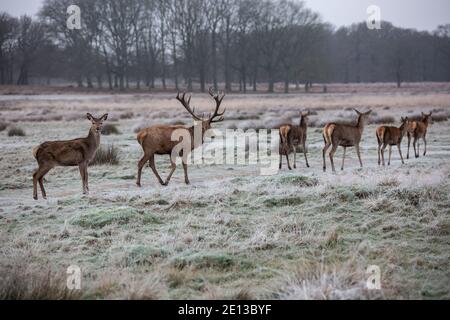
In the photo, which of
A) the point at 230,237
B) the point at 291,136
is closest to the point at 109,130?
the point at 291,136

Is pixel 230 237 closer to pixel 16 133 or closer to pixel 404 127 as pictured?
pixel 404 127

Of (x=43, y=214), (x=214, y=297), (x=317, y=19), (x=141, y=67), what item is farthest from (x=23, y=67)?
(x=214, y=297)

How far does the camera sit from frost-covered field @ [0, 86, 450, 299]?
5.36 meters

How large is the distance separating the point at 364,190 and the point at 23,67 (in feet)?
194

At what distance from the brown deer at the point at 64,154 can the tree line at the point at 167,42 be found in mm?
49259

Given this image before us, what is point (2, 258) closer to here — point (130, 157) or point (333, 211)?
point (333, 211)

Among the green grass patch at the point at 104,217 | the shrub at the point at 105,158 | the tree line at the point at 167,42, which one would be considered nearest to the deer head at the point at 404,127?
the shrub at the point at 105,158

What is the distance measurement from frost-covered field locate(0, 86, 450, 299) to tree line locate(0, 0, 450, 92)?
5047 centimetres

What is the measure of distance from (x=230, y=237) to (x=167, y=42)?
59.8 meters

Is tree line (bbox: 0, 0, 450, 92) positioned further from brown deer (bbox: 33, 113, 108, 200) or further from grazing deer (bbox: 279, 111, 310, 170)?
brown deer (bbox: 33, 113, 108, 200)

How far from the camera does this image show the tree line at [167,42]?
59.1 metres

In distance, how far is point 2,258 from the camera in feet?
21.3

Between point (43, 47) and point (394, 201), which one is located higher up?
point (43, 47)
